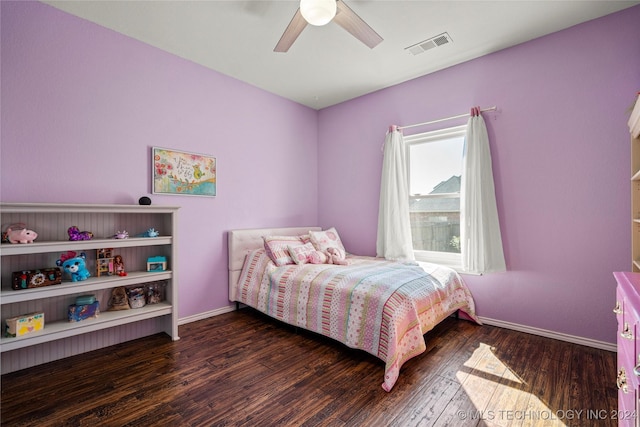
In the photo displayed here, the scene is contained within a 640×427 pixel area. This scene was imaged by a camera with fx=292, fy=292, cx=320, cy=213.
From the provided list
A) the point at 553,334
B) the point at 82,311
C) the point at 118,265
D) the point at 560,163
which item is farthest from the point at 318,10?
the point at 553,334

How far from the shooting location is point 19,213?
211cm

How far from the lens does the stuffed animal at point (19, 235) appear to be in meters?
1.94

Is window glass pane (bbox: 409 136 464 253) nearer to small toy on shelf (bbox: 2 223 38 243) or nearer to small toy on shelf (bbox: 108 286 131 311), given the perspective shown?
small toy on shelf (bbox: 108 286 131 311)

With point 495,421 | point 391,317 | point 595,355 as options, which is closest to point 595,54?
point 595,355

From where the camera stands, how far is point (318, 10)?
179 centimetres

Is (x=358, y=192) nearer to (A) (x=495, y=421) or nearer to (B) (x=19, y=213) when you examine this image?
(A) (x=495, y=421)

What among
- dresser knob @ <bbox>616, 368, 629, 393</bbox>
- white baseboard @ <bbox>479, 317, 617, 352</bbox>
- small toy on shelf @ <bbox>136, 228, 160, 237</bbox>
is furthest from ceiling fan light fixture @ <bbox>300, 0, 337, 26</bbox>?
white baseboard @ <bbox>479, 317, 617, 352</bbox>

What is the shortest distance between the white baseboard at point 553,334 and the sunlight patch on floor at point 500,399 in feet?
2.52

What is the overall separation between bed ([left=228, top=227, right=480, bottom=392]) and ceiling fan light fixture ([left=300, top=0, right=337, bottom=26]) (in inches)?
73.8

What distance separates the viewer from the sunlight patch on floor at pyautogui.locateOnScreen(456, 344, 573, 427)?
159cm

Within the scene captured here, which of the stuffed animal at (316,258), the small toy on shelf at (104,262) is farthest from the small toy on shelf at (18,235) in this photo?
the stuffed animal at (316,258)

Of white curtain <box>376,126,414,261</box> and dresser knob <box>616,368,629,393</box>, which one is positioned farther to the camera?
white curtain <box>376,126,414,261</box>

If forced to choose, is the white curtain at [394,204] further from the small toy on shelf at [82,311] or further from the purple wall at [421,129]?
the small toy on shelf at [82,311]

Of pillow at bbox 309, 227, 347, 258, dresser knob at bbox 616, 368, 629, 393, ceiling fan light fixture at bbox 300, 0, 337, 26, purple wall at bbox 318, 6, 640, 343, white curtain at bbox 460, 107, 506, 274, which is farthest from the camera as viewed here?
pillow at bbox 309, 227, 347, 258
